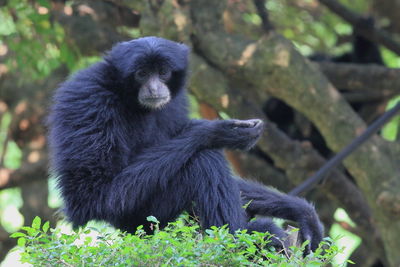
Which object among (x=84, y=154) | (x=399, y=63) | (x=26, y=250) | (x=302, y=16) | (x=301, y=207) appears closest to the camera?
(x=26, y=250)

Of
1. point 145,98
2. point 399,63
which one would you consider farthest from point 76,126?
point 399,63

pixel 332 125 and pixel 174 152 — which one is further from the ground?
pixel 174 152

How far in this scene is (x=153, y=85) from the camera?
218 inches

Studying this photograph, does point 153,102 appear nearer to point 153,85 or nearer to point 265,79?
point 153,85

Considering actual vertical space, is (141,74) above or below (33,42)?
above

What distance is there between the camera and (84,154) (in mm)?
5156

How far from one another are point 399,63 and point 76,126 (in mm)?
10975

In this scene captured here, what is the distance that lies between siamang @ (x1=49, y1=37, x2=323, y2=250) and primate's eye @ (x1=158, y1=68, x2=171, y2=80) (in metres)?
0.01

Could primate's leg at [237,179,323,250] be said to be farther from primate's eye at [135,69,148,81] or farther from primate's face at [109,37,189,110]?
primate's eye at [135,69,148,81]

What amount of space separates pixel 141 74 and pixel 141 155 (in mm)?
681

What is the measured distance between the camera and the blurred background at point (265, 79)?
334 inches

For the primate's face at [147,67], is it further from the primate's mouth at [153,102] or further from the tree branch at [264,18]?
the tree branch at [264,18]

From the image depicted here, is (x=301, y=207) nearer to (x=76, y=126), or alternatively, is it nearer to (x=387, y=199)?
(x=76, y=126)

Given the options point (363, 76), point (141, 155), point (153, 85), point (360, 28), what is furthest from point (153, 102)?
point (360, 28)
